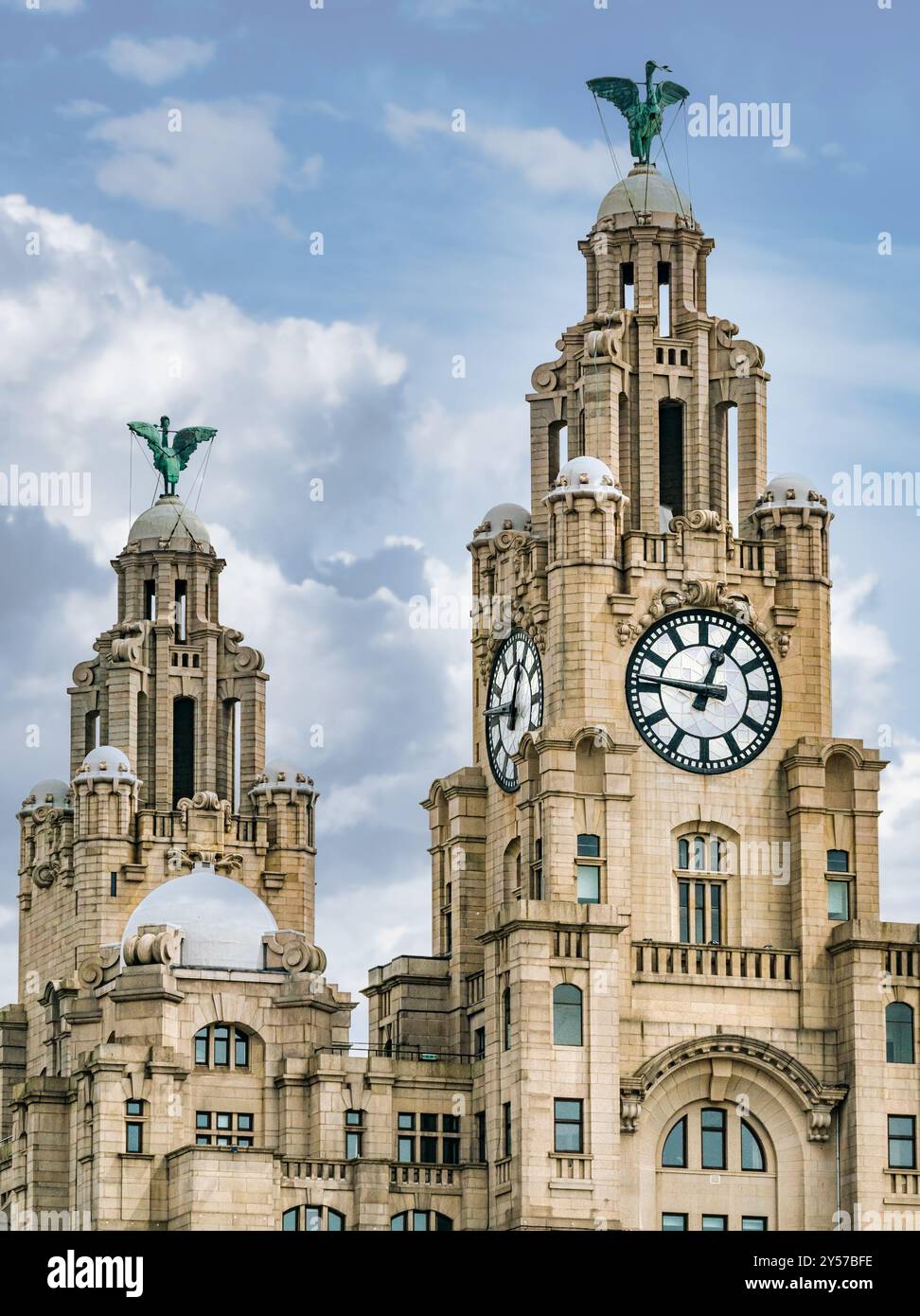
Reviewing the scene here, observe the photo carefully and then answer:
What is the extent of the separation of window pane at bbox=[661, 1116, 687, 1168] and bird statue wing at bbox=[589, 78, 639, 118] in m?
31.7

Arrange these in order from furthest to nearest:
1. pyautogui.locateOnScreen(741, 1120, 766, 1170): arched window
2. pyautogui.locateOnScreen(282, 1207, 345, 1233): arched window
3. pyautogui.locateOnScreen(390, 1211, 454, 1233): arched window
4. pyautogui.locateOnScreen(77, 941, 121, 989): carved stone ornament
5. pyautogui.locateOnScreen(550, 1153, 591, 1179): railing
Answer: pyautogui.locateOnScreen(77, 941, 121, 989): carved stone ornament, pyautogui.locateOnScreen(741, 1120, 766, 1170): arched window, pyautogui.locateOnScreen(390, 1211, 454, 1233): arched window, pyautogui.locateOnScreen(282, 1207, 345, 1233): arched window, pyautogui.locateOnScreen(550, 1153, 591, 1179): railing

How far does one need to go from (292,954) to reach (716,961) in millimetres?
12708

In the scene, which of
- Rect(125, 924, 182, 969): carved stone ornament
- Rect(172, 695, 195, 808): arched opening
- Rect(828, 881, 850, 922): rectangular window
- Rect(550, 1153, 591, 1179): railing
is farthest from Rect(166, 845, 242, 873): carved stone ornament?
Rect(550, 1153, 591, 1179): railing

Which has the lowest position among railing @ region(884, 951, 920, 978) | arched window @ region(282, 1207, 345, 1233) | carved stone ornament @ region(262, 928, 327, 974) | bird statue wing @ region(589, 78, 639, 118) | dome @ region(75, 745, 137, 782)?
arched window @ region(282, 1207, 345, 1233)

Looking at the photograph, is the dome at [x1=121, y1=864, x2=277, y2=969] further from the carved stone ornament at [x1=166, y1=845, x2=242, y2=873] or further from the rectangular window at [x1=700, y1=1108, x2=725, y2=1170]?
the carved stone ornament at [x1=166, y1=845, x2=242, y2=873]

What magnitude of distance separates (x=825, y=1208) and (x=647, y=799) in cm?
1262

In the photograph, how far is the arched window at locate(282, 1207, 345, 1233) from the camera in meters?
109

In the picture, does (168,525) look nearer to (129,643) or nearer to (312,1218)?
(129,643)

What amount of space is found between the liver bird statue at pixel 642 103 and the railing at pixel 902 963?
26.6m

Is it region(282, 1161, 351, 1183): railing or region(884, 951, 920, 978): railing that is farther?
region(884, 951, 920, 978): railing

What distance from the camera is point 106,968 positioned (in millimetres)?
119438
